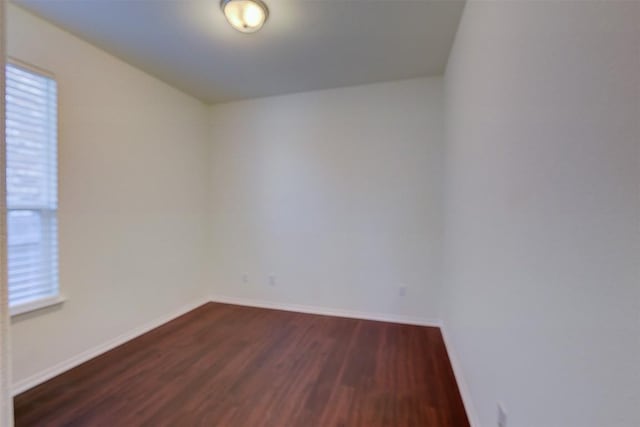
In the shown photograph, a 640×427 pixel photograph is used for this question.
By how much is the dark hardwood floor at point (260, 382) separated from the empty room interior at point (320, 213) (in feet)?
0.07

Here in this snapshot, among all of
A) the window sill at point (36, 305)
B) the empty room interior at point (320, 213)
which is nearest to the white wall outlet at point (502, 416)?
the empty room interior at point (320, 213)

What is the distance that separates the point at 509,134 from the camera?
1173 mm

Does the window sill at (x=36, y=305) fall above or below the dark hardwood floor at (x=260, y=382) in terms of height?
above

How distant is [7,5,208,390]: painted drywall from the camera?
2094mm

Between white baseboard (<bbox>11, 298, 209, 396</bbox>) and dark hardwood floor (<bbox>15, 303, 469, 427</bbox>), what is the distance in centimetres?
7

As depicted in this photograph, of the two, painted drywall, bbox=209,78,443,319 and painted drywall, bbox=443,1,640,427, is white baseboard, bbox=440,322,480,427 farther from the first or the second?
painted drywall, bbox=209,78,443,319

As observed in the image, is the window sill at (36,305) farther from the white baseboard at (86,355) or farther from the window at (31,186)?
the white baseboard at (86,355)

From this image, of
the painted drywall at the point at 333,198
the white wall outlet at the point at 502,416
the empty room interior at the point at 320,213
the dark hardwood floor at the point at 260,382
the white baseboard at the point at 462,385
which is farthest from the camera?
the painted drywall at the point at 333,198

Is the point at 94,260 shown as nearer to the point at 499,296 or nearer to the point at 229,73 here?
the point at 229,73

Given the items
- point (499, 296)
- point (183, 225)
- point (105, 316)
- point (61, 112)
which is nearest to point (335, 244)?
point (183, 225)

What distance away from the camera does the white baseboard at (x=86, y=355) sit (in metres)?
1.96

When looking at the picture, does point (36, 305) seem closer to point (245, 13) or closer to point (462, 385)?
point (245, 13)

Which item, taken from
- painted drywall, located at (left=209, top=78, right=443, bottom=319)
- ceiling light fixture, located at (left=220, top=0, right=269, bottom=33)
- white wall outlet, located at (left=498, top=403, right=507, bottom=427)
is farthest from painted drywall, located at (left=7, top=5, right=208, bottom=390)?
white wall outlet, located at (left=498, top=403, right=507, bottom=427)

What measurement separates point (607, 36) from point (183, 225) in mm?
3715
